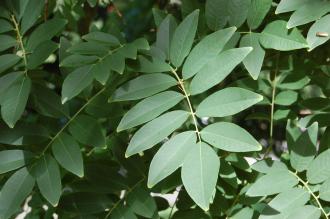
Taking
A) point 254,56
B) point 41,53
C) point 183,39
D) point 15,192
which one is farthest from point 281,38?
point 15,192

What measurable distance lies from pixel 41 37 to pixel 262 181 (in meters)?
0.44

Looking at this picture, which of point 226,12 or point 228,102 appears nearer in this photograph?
point 228,102

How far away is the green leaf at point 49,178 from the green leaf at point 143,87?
145mm

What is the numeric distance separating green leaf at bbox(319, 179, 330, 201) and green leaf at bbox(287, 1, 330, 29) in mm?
243

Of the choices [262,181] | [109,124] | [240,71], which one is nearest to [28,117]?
[109,124]

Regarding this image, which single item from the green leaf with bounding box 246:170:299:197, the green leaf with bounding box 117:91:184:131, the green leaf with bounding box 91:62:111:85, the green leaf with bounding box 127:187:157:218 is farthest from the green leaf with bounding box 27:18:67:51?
the green leaf with bounding box 246:170:299:197

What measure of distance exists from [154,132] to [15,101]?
230mm

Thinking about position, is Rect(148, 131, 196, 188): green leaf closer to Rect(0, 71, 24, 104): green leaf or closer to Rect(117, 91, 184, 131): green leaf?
Rect(117, 91, 184, 131): green leaf

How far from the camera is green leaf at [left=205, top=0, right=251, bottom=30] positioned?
806 millimetres

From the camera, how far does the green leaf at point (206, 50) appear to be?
28.5 inches

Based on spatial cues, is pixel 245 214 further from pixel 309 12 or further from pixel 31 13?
pixel 31 13

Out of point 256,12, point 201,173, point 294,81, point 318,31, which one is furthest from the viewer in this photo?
point 294,81

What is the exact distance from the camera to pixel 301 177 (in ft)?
2.61

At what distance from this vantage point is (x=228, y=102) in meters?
0.68
